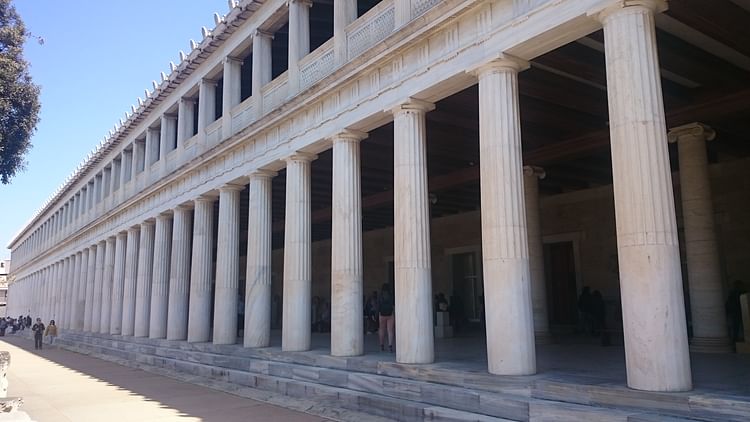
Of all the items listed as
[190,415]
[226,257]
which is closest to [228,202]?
[226,257]

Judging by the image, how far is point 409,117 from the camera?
35.3ft

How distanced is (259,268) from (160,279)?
8633 mm

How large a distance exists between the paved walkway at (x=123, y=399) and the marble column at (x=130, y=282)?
5814mm

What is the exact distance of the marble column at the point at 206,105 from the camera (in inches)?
772

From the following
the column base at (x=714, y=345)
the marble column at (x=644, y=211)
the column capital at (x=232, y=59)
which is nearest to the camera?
the marble column at (x=644, y=211)

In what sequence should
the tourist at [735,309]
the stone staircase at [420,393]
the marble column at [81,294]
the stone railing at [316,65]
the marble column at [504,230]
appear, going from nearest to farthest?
1. the stone staircase at [420,393]
2. the marble column at [504,230]
3. the tourist at [735,309]
4. the stone railing at [316,65]
5. the marble column at [81,294]

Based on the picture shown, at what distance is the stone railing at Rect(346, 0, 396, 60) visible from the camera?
1170 centimetres

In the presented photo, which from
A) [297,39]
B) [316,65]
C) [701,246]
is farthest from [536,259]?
[297,39]

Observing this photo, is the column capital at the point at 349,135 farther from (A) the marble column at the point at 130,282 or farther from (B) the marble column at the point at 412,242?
(A) the marble column at the point at 130,282

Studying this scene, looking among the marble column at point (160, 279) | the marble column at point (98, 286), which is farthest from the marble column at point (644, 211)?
the marble column at point (98, 286)

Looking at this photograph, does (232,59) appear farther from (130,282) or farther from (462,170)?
(130,282)

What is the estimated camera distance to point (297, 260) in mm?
13922

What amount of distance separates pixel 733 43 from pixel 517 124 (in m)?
3.98

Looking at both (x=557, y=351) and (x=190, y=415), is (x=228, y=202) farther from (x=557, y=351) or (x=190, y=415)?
(x=557, y=351)
